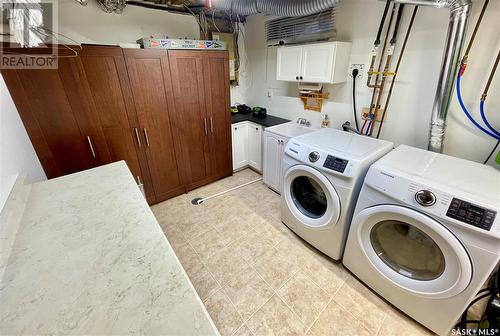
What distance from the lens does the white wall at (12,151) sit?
110cm

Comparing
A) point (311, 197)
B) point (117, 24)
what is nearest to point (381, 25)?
point (311, 197)

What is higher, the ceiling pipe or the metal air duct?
the metal air duct

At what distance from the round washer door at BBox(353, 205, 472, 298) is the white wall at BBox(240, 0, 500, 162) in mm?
950

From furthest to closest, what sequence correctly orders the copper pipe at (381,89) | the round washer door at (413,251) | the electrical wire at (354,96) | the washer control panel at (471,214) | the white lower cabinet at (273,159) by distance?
1. the white lower cabinet at (273,159)
2. the electrical wire at (354,96)
3. the copper pipe at (381,89)
4. the round washer door at (413,251)
5. the washer control panel at (471,214)

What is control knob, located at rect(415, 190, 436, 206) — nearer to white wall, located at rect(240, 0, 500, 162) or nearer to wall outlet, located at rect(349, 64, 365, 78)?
white wall, located at rect(240, 0, 500, 162)

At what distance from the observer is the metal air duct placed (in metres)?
1.70

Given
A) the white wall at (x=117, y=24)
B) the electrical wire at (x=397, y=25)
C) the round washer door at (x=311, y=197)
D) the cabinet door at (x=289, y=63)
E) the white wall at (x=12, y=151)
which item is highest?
the white wall at (x=117, y=24)

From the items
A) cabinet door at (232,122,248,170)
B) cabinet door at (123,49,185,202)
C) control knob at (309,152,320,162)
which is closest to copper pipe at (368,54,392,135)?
control knob at (309,152,320,162)

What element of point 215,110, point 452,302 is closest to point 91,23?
point 215,110

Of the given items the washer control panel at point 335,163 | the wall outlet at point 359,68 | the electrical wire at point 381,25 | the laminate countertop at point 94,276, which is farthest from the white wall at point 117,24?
the washer control panel at point 335,163

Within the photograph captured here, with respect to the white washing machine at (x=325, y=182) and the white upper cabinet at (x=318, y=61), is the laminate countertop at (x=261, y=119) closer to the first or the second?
the white upper cabinet at (x=318, y=61)

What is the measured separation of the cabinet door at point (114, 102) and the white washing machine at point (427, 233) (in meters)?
2.13

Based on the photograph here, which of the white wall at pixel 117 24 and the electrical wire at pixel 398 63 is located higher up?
the white wall at pixel 117 24

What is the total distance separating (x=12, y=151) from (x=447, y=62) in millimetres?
2919
